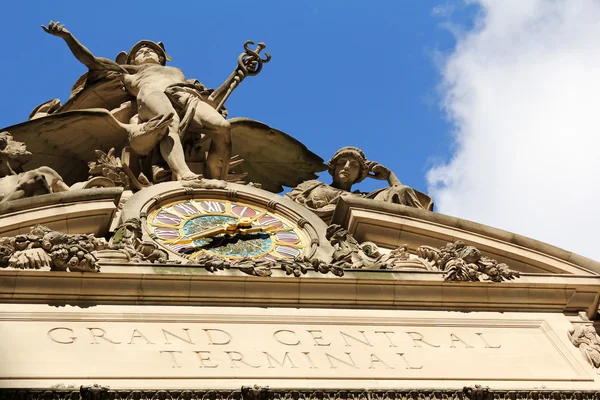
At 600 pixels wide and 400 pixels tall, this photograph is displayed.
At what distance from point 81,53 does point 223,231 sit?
588 centimetres

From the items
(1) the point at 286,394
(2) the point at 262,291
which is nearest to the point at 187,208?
(2) the point at 262,291

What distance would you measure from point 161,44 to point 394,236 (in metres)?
7.63

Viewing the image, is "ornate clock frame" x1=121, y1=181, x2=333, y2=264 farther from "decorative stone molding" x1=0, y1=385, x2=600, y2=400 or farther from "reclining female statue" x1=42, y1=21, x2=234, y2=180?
"decorative stone molding" x1=0, y1=385, x2=600, y2=400

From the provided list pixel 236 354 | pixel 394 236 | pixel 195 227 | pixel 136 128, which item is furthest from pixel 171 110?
pixel 236 354

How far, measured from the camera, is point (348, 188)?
22.0m

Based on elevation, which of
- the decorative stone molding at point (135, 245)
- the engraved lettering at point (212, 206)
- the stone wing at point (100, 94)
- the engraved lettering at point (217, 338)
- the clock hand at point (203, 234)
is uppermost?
the stone wing at point (100, 94)

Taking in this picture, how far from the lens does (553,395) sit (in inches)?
627

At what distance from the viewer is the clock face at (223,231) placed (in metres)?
19.2

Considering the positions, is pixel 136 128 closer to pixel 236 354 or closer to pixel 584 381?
pixel 236 354

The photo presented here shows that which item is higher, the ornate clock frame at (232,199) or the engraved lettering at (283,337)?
the ornate clock frame at (232,199)

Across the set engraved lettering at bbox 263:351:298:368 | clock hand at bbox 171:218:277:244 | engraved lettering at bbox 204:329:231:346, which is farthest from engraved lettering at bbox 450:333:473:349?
clock hand at bbox 171:218:277:244

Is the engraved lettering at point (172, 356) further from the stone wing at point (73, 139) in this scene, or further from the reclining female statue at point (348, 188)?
the stone wing at point (73, 139)

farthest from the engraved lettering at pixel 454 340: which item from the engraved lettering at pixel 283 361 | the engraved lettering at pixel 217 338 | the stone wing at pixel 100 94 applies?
the stone wing at pixel 100 94

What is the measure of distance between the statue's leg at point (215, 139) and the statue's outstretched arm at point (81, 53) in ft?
7.48
